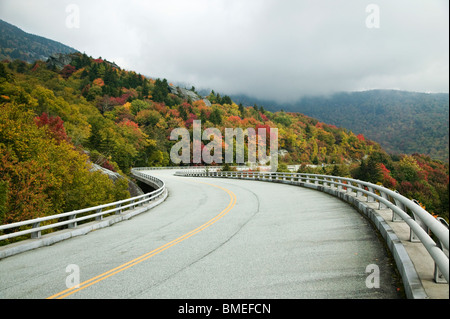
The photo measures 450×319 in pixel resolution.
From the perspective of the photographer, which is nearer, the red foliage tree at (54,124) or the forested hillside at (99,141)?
the forested hillside at (99,141)

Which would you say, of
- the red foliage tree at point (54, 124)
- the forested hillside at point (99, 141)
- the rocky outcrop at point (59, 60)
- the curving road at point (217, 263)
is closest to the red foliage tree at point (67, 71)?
the forested hillside at point (99, 141)

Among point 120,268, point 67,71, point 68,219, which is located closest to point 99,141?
point 68,219

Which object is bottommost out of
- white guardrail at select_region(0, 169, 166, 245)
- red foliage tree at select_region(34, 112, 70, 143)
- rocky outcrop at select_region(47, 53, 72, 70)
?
white guardrail at select_region(0, 169, 166, 245)

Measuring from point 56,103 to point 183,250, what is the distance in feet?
259

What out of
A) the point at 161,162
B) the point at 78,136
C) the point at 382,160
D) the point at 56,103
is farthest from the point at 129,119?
the point at 382,160

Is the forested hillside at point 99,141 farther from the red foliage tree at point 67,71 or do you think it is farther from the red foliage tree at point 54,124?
the red foliage tree at point 67,71

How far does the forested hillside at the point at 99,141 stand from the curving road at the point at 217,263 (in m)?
17.3

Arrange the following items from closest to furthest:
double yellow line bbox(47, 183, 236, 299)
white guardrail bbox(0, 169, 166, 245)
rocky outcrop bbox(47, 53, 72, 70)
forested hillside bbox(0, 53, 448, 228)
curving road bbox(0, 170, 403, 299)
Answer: curving road bbox(0, 170, 403, 299), double yellow line bbox(47, 183, 236, 299), white guardrail bbox(0, 169, 166, 245), forested hillside bbox(0, 53, 448, 228), rocky outcrop bbox(47, 53, 72, 70)

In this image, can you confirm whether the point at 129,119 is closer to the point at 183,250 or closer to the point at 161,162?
the point at 161,162

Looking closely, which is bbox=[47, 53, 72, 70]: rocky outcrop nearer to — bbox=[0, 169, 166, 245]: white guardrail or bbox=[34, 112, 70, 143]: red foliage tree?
bbox=[34, 112, 70, 143]: red foliage tree

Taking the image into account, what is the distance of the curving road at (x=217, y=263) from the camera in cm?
437

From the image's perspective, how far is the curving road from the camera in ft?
14.3

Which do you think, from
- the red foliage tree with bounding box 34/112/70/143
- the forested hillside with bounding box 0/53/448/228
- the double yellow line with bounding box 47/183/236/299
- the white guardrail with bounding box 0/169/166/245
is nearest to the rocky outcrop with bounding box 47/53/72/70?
the forested hillside with bounding box 0/53/448/228

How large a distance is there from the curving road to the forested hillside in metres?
17.3
